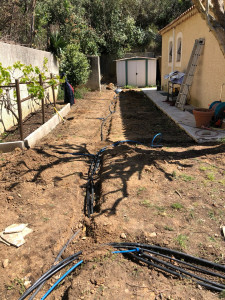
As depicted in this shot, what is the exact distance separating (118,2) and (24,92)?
18.0 meters

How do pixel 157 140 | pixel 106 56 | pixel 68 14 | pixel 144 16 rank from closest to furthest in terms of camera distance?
pixel 157 140
pixel 68 14
pixel 106 56
pixel 144 16

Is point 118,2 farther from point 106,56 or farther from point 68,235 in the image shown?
point 68,235

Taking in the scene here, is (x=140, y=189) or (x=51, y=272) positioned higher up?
(x=140, y=189)

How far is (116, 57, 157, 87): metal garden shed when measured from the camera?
20406mm

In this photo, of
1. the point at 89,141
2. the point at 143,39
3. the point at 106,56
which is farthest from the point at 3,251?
the point at 143,39

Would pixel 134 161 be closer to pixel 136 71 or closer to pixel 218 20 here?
pixel 218 20

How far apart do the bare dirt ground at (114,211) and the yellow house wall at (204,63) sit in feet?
10.2

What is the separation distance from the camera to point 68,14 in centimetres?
1861

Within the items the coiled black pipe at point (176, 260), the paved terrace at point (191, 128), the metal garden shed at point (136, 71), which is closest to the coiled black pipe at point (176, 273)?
the coiled black pipe at point (176, 260)

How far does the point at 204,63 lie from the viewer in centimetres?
935

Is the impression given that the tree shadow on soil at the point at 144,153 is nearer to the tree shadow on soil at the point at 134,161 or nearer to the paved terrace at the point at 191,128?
the tree shadow on soil at the point at 134,161

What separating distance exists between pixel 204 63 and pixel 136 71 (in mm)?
11753

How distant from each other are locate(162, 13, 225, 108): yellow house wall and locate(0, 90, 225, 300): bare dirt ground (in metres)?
3.10

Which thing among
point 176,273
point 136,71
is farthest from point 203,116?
point 136,71
